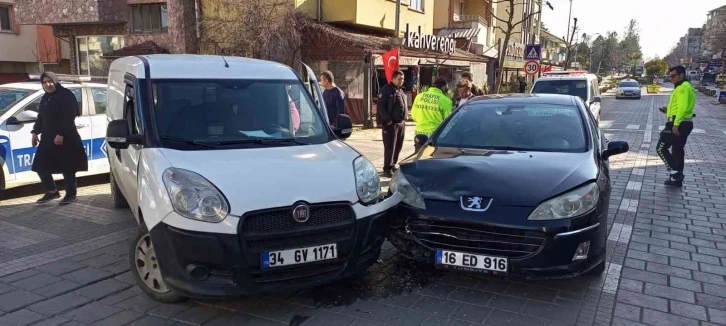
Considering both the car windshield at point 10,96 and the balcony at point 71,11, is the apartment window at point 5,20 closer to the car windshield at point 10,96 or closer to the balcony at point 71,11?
the balcony at point 71,11

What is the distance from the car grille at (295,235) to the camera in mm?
3416

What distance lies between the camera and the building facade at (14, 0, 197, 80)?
18.4m

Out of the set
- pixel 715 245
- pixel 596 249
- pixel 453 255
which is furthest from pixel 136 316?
pixel 715 245

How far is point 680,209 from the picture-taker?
6879 millimetres

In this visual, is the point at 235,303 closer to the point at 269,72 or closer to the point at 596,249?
the point at 269,72

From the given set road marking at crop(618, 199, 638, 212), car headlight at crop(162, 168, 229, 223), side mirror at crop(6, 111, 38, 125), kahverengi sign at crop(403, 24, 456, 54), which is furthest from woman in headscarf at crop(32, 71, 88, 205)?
kahverengi sign at crop(403, 24, 456, 54)

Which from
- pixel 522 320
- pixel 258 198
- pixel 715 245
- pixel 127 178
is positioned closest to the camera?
pixel 258 198

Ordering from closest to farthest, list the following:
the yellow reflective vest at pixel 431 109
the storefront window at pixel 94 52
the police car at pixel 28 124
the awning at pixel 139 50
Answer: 1. the police car at pixel 28 124
2. the yellow reflective vest at pixel 431 109
3. the awning at pixel 139 50
4. the storefront window at pixel 94 52

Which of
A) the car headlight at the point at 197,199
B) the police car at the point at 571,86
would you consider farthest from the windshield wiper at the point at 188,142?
the police car at the point at 571,86

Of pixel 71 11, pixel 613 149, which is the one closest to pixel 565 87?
pixel 613 149

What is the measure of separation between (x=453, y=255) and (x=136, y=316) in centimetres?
239

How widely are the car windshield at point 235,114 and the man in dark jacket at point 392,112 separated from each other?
368cm

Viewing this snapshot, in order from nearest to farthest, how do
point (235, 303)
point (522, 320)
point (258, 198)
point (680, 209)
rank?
point (258, 198)
point (522, 320)
point (235, 303)
point (680, 209)

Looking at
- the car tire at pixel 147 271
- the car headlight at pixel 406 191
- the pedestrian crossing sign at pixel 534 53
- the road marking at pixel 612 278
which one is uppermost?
the pedestrian crossing sign at pixel 534 53
